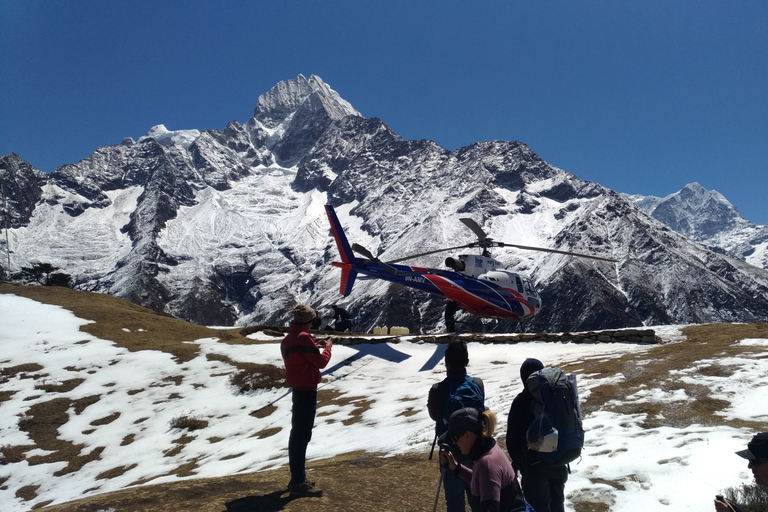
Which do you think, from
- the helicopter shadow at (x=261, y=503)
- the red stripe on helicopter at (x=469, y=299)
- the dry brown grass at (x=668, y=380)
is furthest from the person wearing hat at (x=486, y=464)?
the red stripe on helicopter at (x=469, y=299)

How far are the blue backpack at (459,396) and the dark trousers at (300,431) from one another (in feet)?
9.64

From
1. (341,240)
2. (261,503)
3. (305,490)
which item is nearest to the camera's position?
(261,503)

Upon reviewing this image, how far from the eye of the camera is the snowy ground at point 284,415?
8.52 metres

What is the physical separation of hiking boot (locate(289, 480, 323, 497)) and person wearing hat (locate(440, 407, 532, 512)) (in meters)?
4.38

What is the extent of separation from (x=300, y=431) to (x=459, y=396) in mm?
3566

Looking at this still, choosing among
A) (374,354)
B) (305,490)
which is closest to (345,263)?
(374,354)

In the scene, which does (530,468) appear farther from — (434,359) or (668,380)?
(434,359)

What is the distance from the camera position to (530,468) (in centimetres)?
577

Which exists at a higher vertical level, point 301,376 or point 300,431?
point 301,376

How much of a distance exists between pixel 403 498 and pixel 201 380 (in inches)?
713

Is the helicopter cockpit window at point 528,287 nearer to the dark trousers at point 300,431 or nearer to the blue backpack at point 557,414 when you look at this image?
the dark trousers at point 300,431

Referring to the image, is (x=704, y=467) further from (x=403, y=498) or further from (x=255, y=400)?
(x=255, y=400)

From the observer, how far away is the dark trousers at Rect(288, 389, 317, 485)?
8297 millimetres

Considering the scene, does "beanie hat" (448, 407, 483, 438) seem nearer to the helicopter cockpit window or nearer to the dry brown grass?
the dry brown grass
